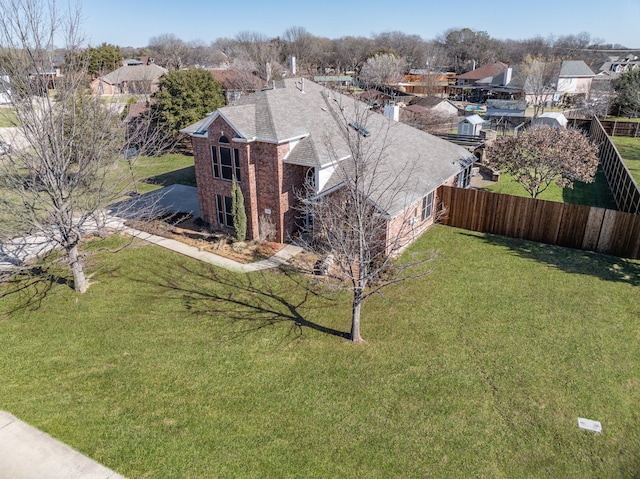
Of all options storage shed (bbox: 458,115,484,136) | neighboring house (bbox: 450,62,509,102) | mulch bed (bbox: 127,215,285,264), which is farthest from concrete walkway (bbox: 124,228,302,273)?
neighboring house (bbox: 450,62,509,102)

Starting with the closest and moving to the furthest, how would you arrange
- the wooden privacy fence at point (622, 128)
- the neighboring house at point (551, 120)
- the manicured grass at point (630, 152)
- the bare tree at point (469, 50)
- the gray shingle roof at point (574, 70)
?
the manicured grass at point (630, 152), the neighboring house at point (551, 120), the wooden privacy fence at point (622, 128), the gray shingle roof at point (574, 70), the bare tree at point (469, 50)

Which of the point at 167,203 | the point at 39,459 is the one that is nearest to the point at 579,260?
the point at 39,459

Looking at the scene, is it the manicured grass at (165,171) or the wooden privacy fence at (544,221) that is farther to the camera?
the manicured grass at (165,171)

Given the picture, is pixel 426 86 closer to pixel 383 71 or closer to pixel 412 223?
pixel 383 71

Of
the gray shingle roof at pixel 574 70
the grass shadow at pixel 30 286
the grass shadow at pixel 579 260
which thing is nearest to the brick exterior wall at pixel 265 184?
the grass shadow at pixel 579 260

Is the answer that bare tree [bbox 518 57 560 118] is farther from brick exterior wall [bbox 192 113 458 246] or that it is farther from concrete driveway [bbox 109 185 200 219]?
concrete driveway [bbox 109 185 200 219]

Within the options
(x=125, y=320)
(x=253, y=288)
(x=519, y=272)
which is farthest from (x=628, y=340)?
(x=125, y=320)

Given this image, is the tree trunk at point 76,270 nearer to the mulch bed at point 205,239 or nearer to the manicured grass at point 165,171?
the mulch bed at point 205,239
